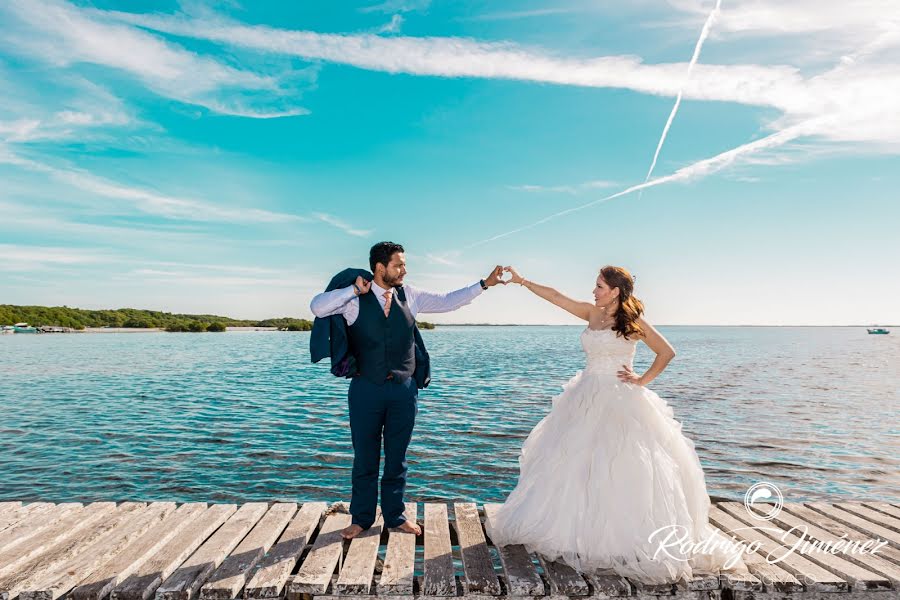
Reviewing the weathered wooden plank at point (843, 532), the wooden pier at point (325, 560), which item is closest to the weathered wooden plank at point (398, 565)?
the wooden pier at point (325, 560)

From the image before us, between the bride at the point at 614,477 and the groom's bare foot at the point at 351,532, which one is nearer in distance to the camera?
the bride at the point at 614,477

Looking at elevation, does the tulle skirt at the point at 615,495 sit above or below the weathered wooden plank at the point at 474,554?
above

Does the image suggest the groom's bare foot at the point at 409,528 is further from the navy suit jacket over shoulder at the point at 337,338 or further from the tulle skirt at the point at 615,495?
the navy suit jacket over shoulder at the point at 337,338

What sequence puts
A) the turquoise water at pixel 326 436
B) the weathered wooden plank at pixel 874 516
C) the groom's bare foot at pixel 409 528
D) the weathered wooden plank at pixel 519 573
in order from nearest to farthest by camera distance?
1. the weathered wooden plank at pixel 519 573
2. the groom's bare foot at pixel 409 528
3. the weathered wooden plank at pixel 874 516
4. the turquoise water at pixel 326 436

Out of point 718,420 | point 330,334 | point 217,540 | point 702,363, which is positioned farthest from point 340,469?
point 702,363

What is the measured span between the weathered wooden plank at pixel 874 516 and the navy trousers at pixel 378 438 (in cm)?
516

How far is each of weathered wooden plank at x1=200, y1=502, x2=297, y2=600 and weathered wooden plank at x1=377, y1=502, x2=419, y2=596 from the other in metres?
1.15

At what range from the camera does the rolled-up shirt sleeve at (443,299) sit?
634 centimetres

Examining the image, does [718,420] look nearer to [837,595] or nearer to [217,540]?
[837,595]

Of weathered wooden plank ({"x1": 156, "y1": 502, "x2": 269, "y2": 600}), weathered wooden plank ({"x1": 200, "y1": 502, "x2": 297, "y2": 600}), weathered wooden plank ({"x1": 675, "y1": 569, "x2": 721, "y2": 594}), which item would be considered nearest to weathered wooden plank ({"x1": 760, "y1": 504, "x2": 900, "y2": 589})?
weathered wooden plank ({"x1": 675, "y1": 569, "x2": 721, "y2": 594})

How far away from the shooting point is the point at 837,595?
203 inches

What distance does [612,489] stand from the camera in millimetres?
5312

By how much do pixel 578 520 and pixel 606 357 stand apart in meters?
1.59

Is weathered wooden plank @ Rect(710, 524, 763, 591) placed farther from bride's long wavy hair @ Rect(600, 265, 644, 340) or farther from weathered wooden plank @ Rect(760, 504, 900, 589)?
bride's long wavy hair @ Rect(600, 265, 644, 340)
